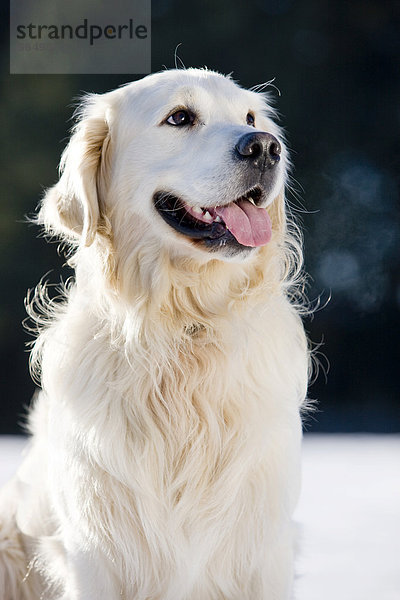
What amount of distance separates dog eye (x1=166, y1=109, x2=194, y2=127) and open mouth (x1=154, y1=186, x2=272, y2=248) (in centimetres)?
16

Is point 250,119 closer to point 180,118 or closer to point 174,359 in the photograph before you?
point 180,118

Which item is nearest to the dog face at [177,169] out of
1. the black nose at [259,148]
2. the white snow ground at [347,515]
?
the black nose at [259,148]

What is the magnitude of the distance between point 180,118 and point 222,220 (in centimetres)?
25

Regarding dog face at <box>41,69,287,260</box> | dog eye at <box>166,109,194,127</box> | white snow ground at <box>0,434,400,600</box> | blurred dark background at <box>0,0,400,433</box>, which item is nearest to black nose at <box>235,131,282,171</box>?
dog face at <box>41,69,287,260</box>

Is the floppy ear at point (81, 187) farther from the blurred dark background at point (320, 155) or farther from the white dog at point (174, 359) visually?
the blurred dark background at point (320, 155)

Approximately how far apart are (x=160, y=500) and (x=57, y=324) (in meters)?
0.47

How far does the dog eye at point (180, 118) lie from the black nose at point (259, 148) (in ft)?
0.53

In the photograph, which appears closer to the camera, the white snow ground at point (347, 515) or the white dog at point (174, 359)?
the white dog at point (174, 359)

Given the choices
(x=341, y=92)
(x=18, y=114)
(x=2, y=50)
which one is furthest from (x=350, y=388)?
(x=2, y=50)

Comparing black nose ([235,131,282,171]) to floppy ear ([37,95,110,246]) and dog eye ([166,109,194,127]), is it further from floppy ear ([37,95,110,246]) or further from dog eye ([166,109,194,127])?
floppy ear ([37,95,110,246])

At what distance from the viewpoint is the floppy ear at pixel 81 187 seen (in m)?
1.71

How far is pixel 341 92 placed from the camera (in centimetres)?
404

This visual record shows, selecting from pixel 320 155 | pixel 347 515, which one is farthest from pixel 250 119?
pixel 320 155

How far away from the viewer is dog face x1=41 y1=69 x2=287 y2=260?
63.3 inches
